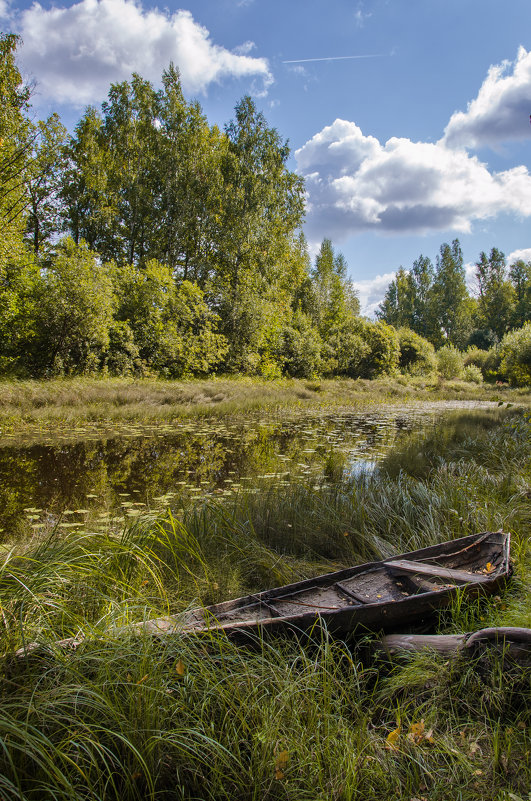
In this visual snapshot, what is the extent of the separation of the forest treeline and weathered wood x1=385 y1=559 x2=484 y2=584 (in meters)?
14.9

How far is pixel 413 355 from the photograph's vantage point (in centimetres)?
3459

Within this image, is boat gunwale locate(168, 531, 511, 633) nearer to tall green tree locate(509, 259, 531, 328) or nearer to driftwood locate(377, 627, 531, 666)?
driftwood locate(377, 627, 531, 666)

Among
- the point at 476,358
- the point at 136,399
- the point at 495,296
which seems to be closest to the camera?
the point at 136,399

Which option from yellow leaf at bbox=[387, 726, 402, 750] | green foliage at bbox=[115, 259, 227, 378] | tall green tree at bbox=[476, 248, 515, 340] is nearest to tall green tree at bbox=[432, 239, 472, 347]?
tall green tree at bbox=[476, 248, 515, 340]

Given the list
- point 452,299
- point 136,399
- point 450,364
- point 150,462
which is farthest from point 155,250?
point 452,299

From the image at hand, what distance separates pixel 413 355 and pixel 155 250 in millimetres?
21621

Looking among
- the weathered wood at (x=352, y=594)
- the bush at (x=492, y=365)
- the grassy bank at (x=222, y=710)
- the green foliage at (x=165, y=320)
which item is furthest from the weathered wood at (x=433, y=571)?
the bush at (x=492, y=365)

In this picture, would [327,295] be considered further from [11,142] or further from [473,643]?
[473,643]

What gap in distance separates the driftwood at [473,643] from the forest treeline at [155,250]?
1538 cm

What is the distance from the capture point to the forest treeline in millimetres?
15547

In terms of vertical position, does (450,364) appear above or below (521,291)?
below

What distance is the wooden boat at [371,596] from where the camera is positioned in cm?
252

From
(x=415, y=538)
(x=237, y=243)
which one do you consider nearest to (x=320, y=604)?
(x=415, y=538)

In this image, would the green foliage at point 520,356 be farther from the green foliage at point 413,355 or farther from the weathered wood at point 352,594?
the weathered wood at point 352,594
